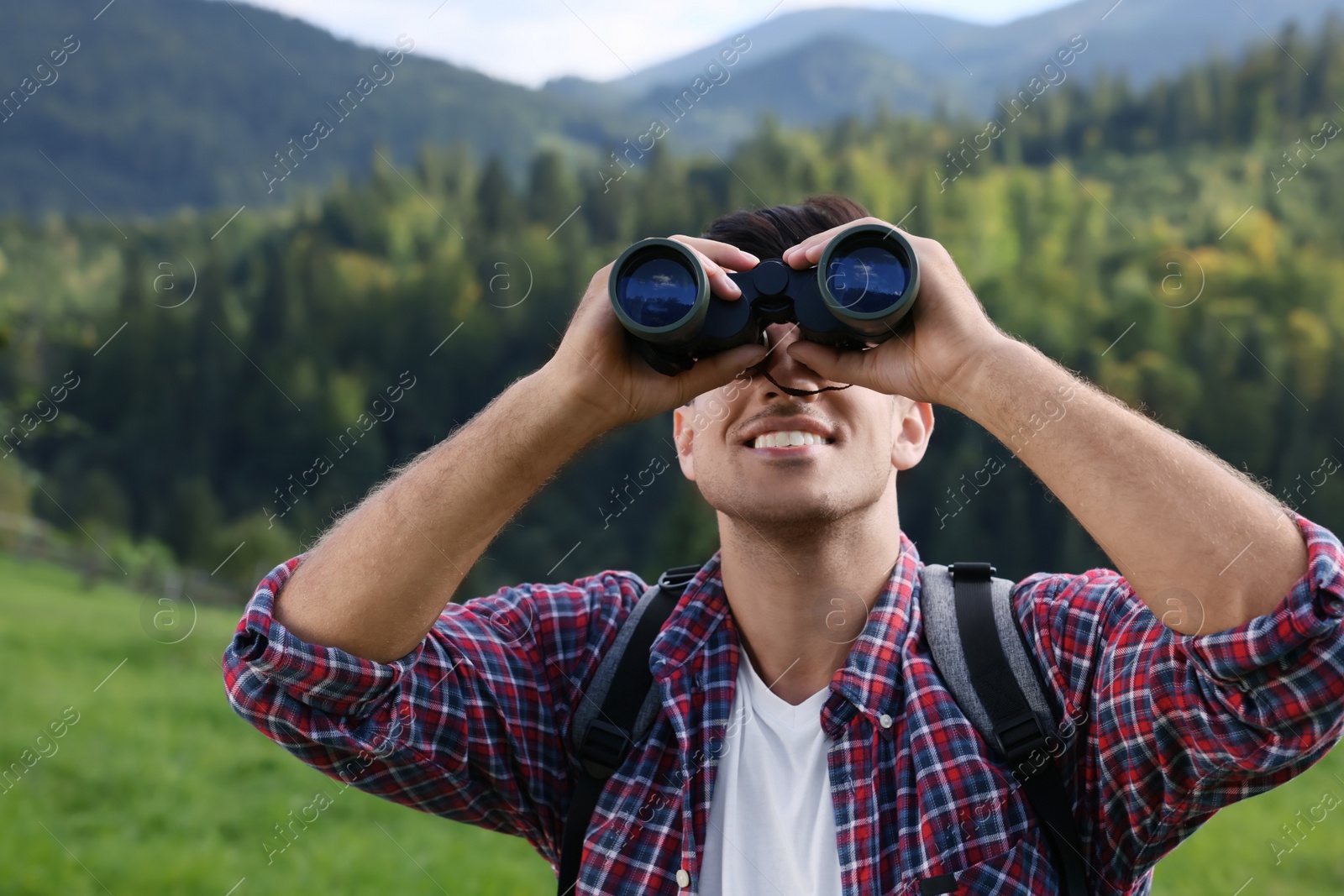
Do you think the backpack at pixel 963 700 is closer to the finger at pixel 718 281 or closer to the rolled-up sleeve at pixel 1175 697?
the rolled-up sleeve at pixel 1175 697

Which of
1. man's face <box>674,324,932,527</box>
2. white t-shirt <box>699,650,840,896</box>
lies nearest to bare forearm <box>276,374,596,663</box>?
man's face <box>674,324,932,527</box>

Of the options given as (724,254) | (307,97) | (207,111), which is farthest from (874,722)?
(307,97)

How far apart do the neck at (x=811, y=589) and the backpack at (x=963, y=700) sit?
124 millimetres

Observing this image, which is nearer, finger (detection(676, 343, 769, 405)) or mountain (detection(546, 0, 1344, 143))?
finger (detection(676, 343, 769, 405))

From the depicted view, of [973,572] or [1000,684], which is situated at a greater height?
[973,572]

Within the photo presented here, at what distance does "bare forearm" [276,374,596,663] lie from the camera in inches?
84.2

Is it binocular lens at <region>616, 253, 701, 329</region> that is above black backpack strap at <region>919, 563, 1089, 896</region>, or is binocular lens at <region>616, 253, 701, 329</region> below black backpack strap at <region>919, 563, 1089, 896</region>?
above

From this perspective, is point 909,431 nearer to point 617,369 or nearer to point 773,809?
point 617,369

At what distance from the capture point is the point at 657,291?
220 cm

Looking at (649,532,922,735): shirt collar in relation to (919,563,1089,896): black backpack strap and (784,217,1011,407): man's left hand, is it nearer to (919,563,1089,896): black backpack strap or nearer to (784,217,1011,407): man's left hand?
(919,563,1089,896): black backpack strap

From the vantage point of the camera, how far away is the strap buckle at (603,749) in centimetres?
222

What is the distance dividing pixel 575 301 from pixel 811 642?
36.3 meters

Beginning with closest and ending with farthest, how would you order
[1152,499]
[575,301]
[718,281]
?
[1152,499] < [718,281] < [575,301]

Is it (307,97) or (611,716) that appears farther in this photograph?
(307,97)
